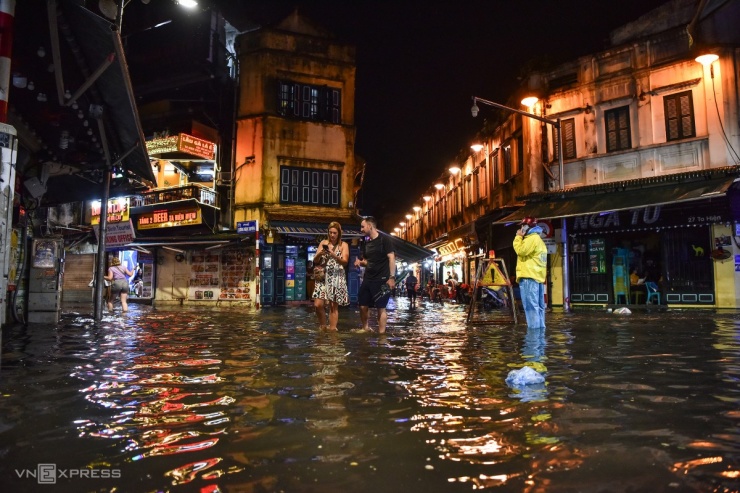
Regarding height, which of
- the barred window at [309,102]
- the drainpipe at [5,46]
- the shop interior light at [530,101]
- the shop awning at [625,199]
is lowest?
the drainpipe at [5,46]

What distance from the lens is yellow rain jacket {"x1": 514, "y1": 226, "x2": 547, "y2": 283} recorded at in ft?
29.2

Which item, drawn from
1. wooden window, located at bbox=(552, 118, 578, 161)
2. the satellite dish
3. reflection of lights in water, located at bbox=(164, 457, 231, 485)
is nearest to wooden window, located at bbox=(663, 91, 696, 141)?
wooden window, located at bbox=(552, 118, 578, 161)

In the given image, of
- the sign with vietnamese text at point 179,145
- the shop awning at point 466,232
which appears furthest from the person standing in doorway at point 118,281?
A: the shop awning at point 466,232

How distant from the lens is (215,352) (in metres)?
6.51

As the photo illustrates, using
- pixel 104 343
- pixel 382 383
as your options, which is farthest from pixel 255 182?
pixel 382 383

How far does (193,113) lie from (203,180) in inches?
132

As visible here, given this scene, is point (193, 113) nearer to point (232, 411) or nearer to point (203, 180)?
point (203, 180)

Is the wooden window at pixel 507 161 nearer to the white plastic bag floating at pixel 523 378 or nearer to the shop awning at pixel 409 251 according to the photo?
the shop awning at pixel 409 251

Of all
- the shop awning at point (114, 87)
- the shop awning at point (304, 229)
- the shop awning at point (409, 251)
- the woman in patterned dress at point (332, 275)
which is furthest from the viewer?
the shop awning at point (304, 229)

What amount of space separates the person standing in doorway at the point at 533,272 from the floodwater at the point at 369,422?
9.11ft

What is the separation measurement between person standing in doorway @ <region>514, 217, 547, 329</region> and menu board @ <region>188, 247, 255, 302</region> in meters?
17.8

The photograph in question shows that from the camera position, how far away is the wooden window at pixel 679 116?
17297mm

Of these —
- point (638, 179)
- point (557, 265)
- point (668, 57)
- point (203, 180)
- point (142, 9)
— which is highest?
point (142, 9)

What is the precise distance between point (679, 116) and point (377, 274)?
47.8 feet
